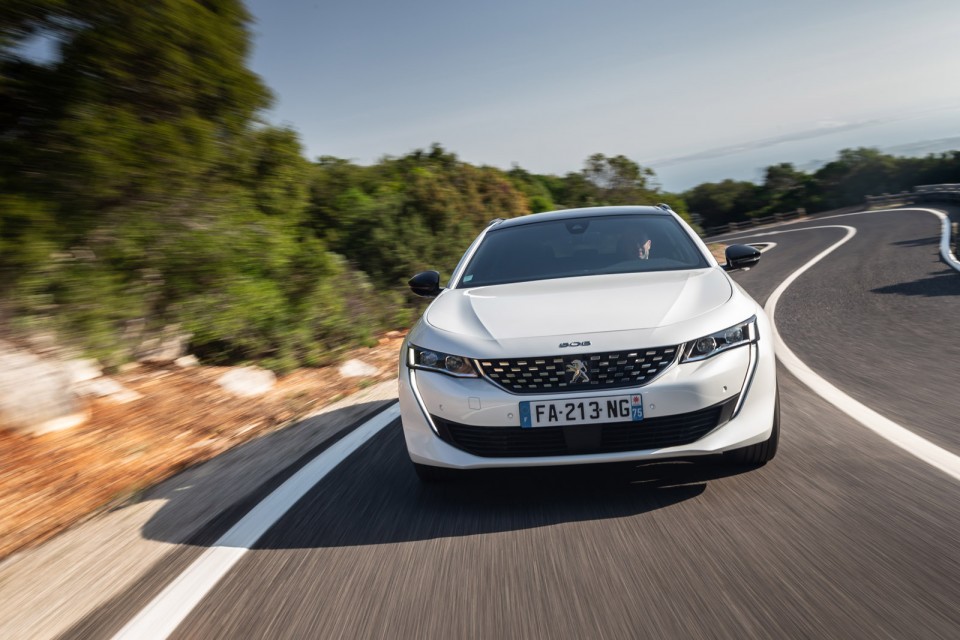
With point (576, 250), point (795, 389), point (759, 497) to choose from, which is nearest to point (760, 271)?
point (795, 389)

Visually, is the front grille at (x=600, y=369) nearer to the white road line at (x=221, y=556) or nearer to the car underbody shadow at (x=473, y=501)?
the car underbody shadow at (x=473, y=501)

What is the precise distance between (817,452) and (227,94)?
572 cm

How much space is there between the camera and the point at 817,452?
4.41 meters

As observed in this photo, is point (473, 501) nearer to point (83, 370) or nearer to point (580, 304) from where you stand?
point (580, 304)

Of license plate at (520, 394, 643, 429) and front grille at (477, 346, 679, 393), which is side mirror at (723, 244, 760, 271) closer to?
front grille at (477, 346, 679, 393)

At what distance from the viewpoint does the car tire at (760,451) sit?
399cm

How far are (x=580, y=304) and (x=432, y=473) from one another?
114 cm

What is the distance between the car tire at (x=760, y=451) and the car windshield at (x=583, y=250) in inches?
48.2

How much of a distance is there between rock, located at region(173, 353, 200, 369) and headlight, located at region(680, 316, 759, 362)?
18.7ft

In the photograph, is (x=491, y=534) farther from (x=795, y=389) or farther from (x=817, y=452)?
(x=795, y=389)

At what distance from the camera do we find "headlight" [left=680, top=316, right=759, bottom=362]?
147 inches

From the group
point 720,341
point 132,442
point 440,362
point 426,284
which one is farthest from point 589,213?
point 132,442

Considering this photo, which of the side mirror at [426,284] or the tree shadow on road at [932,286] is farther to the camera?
the tree shadow on road at [932,286]

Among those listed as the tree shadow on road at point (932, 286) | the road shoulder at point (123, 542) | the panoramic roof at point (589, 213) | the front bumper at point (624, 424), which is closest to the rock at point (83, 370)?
the road shoulder at point (123, 542)
